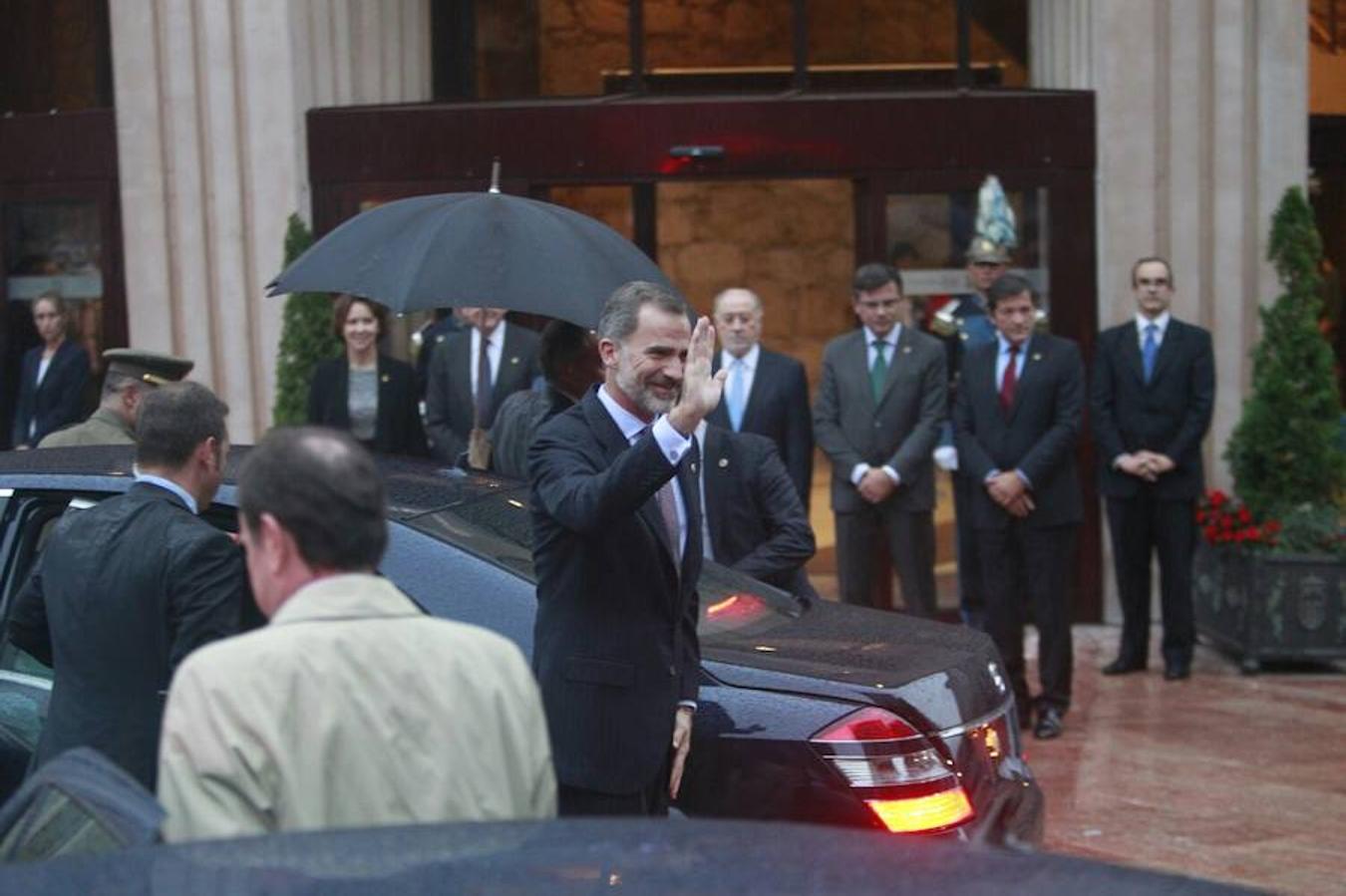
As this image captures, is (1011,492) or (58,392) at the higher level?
(58,392)

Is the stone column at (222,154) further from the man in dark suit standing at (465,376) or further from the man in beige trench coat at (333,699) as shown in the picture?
the man in beige trench coat at (333,699)

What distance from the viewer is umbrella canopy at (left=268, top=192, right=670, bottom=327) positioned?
670 centimetres

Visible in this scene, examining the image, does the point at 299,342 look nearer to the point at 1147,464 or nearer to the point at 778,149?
the point at 778,149

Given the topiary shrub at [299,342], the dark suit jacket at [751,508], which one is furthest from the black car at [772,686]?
the topiary shrub at [299,342]

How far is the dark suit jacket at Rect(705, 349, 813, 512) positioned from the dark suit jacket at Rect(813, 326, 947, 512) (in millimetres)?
273

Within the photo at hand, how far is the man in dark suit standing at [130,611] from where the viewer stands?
15.9 ft

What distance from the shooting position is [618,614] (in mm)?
5004

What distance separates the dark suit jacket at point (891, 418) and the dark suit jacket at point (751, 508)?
2601 millimetres

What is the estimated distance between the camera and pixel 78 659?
16.0 ft

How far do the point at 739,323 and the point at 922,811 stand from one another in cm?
493

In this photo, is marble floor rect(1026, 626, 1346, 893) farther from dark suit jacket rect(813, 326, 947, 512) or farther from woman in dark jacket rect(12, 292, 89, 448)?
woman in dark jacket rect(12, 292, 89, 448)

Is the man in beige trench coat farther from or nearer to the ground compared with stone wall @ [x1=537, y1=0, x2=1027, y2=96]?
nearer to the ground

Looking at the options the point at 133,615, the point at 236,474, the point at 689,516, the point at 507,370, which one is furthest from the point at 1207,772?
the point at 133,615

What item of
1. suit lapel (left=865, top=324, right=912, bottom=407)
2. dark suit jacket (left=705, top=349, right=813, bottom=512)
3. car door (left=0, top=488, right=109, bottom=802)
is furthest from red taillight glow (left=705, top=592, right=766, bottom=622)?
suit lapel (left=865, top=324, right=912, bottom=407)
